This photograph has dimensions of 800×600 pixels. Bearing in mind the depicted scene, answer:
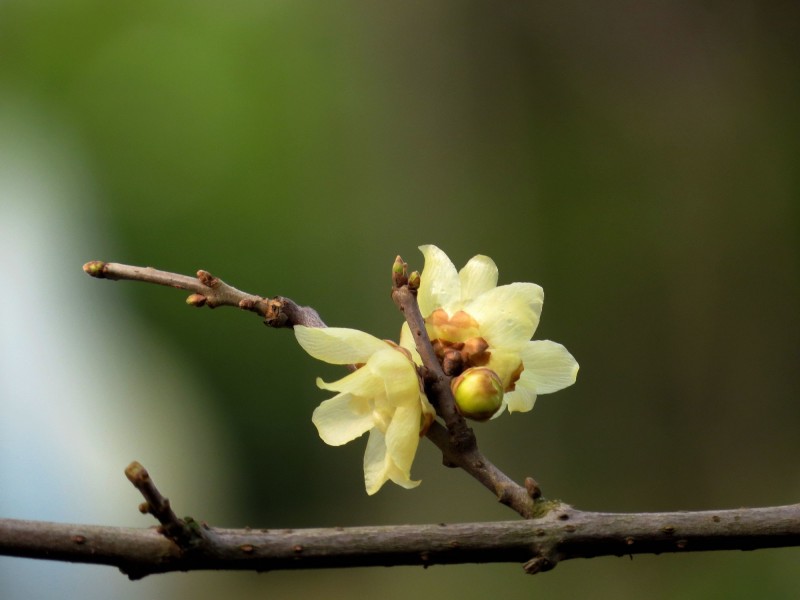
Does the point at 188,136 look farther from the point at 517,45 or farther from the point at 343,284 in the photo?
the point at 517,45

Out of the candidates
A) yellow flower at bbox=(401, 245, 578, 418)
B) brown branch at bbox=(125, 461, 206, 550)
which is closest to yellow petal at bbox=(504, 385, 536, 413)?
yellow flower at bbox=(401, 245, 578, 418)

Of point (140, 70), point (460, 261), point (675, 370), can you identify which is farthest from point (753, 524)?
point (140, 70)

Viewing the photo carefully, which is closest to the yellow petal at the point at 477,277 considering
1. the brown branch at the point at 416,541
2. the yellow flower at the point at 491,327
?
the yellow flower at the point at 491,327

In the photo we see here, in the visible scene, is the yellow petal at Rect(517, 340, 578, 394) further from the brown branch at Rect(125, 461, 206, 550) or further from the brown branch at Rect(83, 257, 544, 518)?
the brown branch at Rect(125, 461, 206, 550)

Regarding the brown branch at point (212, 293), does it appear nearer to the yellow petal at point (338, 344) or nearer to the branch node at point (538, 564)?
the yellow petal at point (338, 344)

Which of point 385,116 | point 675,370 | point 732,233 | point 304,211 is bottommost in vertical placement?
point 675,370

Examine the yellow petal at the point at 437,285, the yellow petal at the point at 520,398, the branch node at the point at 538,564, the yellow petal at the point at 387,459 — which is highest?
the yellow petal at the point at 437,285
